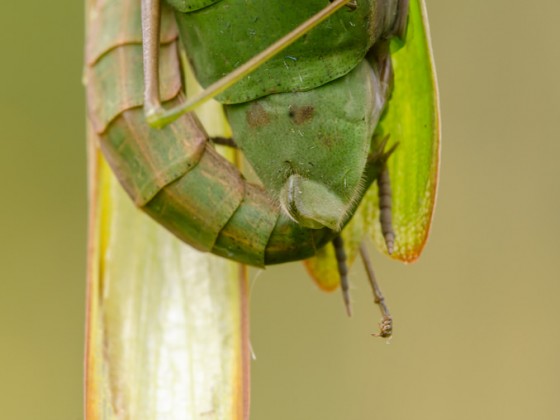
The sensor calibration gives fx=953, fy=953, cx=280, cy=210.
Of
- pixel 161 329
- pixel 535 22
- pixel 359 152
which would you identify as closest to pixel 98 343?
pixel 161 329

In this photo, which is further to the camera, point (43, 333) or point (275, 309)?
point (275, 309)

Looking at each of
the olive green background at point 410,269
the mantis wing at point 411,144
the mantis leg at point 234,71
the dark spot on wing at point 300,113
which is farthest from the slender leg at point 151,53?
the olive green background at point 410,269

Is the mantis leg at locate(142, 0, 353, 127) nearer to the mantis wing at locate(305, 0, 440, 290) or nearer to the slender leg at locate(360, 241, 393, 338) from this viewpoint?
the mantis wing at locate(305, 0, 440, 290)

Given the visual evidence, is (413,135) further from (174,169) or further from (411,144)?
(174,169)

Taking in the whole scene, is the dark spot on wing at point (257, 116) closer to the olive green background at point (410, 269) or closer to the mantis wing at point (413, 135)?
the mantis wing at point (413, 135)

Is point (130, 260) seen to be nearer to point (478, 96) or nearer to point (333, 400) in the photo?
point (333, 400)

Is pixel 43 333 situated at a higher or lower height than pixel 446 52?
lower
